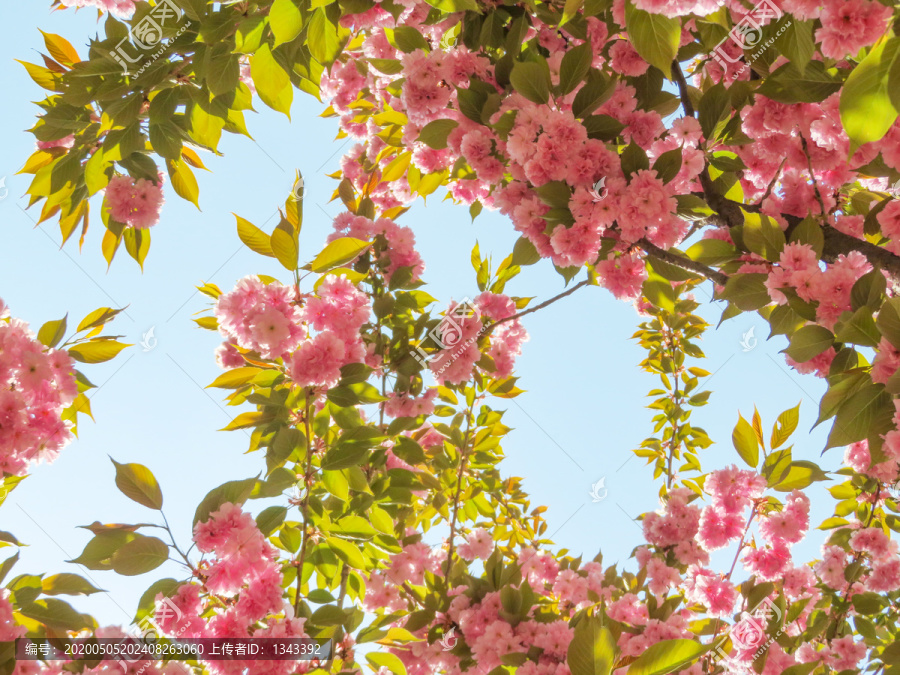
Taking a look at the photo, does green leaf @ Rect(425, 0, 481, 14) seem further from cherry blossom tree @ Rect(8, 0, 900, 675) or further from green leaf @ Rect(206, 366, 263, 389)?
green leaf @ Rect(206, 366, 263, 389)

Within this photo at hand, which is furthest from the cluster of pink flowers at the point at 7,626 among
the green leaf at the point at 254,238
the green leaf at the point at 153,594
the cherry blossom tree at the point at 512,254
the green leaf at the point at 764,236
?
the green leaf at the point at 764,236

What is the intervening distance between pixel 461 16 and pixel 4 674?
81.9 inches

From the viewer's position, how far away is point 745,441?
190 cm

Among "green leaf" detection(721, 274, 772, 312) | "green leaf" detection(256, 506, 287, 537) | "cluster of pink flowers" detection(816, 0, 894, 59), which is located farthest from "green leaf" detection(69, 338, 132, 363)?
"cluster of pink flowers" detection(816, 0, 894, 59)

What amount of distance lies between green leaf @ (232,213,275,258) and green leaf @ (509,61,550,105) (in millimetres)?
804

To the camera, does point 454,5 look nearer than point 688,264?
Yes

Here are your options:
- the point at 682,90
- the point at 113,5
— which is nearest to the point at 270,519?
the point at 682,90

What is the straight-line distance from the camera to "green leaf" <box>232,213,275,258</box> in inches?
65.0

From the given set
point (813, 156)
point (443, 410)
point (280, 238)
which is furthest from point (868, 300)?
point (443, 410)

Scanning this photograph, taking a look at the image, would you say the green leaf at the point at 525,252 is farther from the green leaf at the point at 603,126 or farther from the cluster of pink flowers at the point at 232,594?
the cluster of pink flowers at the point at 232,594

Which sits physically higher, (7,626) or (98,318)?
(98,318)

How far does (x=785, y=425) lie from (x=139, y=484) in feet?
6.54

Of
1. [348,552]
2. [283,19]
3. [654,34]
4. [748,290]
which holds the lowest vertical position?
[348,552]

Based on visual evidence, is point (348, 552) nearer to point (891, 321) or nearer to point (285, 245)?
point (285, 245)
